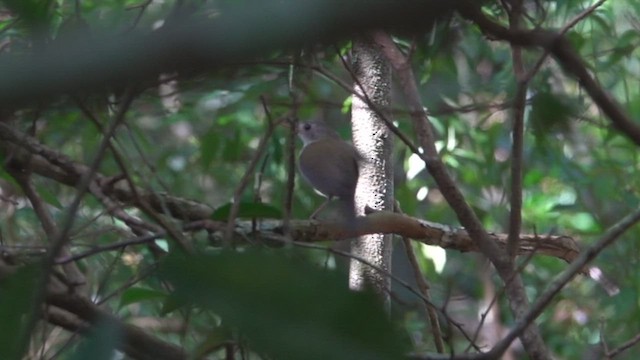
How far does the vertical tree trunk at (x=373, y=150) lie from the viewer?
5.43 ft

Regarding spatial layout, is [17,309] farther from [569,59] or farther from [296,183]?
[296,183]

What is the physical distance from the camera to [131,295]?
1175 mm

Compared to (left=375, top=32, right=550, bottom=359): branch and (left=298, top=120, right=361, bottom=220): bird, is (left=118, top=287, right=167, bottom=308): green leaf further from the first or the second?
(left=298, top=120, right=361, bottom=220): bird

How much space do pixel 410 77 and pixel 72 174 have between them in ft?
1.77

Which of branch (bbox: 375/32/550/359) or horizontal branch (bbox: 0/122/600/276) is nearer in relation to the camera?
branch (bbox: 375/32/550/359)

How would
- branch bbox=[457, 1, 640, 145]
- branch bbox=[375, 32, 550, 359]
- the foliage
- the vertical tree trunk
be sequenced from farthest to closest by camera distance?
the vertical tree trunk < branch bbox=[375, 32, 550, 359] < branch bbox=[457, 1, 640, 145] < the foliage

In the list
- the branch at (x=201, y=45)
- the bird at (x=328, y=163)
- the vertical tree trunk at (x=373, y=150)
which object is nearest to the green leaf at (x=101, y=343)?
the branch at (x=201, y=45)

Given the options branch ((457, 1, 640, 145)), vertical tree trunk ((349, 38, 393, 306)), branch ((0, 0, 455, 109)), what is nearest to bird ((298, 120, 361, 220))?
vertical tree trunk ((349, 38, 393, 306))

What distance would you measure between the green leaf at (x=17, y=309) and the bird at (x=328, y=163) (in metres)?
1.27

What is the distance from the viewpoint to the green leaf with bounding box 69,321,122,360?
0.51 m

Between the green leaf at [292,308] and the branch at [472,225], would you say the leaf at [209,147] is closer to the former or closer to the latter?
the branch at [472,225]

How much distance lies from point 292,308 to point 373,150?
1.33m

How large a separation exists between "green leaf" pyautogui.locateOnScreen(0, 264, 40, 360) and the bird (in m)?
1.27

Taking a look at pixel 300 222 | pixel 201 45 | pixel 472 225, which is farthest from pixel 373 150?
pixel 201 45
